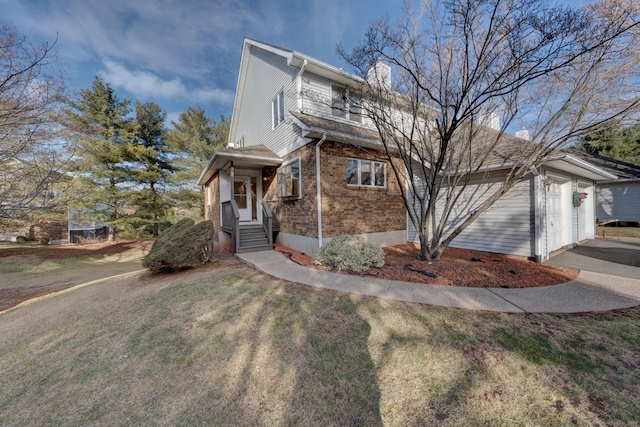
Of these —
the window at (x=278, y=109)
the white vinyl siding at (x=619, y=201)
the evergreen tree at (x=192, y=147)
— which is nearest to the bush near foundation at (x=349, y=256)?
the window at (x=278, y=109)

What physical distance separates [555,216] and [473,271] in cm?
477

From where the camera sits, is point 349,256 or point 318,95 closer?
point 349,256

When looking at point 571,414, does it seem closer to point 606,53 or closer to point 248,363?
point 248,363

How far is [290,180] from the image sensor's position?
8438mm

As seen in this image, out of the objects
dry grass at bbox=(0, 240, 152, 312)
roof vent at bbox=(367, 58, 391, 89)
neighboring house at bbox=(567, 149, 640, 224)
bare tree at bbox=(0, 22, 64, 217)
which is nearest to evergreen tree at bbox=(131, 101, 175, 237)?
dry grass at bbox=(0, 240, 152, 312)

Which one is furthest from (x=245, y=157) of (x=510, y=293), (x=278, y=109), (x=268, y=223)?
(x=510, y=293)

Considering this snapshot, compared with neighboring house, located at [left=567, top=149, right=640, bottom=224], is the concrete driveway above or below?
below

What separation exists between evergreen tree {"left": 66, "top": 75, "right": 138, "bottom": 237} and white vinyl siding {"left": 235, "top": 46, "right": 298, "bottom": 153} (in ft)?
31.4

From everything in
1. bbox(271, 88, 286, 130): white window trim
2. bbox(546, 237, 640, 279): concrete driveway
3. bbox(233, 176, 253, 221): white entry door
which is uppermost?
bbox(271, 88, 286, 130): white window trim

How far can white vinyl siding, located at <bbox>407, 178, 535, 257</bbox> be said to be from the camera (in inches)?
266

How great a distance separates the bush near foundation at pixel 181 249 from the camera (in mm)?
6363

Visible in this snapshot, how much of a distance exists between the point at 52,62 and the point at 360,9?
8356mm

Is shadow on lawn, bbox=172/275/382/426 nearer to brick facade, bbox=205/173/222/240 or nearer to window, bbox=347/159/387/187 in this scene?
window, bbox=347/159/387/187

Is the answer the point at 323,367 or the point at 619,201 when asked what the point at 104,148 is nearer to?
the point at 323,367
